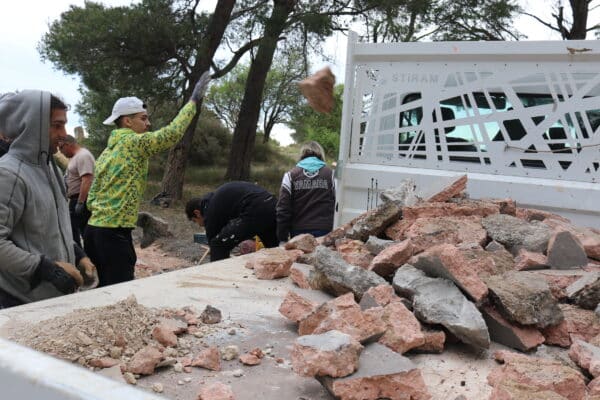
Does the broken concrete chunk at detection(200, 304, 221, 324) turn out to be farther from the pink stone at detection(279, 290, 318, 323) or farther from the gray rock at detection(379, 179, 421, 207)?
the gray rock at detection(379, 179, 421, 207)

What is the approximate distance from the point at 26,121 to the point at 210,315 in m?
1.05

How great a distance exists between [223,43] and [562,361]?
1089 cm

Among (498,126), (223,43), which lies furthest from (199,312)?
(223,43)

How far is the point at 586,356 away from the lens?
5.59 feet

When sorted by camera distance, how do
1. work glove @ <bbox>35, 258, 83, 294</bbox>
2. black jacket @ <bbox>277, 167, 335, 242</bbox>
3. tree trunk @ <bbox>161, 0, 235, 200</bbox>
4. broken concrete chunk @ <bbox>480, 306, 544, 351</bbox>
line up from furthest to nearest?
tree trunk @ <bbox>161, 0, 235, 200</bbox> → black jacket @ <bbox>277, 167, 335, 242</bbox> → work glove @ <bbox>35, 258, 83, 294</bbox> → broken concrete chunk @ <bbox>480, 306, 544, 351</bbox>

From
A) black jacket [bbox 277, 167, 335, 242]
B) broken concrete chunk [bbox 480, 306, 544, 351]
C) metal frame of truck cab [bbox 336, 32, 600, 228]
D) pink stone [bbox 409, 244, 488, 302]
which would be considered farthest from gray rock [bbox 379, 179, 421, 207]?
broken concrete chunk [bbox 480, 306, 544, 351]

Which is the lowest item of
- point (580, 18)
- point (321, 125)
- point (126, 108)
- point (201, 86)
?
point (126, 108)

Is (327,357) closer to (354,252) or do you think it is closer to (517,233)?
(354,252)

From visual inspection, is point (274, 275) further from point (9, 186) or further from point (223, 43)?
point (223, 43)

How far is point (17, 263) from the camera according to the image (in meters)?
2.03

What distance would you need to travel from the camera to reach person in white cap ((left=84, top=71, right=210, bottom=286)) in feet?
10.4

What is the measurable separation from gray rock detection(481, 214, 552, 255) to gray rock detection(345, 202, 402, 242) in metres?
0.48

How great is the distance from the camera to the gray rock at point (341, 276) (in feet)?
A: 7.18

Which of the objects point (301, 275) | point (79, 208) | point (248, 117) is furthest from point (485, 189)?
point (248, 117)
